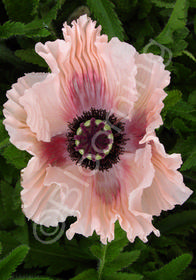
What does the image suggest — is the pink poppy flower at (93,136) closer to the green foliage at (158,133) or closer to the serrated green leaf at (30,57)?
the green foliage at (158,133)

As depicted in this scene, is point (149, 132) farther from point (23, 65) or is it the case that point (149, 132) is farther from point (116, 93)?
point (23, 65)

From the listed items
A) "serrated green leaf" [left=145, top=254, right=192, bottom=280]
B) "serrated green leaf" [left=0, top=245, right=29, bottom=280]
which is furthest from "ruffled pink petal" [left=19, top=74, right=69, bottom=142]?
"serrated green leaf" [left=145, top=254, right=192, bottom=280]

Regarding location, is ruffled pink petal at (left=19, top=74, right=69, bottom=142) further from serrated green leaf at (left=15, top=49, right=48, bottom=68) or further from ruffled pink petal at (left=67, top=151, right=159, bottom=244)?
serrated green leaf at (left=15, top=49, right=48, bottom=68)

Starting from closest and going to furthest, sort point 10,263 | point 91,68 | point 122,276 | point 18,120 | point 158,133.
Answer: point 18,120, point 91,68, point 10,263, point 122,276, point 158,133

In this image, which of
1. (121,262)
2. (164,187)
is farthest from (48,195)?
(121,262)

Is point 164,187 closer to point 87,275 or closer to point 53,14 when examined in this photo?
point 87,275

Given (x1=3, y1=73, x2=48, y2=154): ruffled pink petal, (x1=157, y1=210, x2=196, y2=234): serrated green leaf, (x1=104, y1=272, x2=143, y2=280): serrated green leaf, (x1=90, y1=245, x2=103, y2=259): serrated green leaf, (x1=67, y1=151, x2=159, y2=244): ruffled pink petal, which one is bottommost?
(x1=104, y1=272, x2=143, y2=280): serrated green leaf

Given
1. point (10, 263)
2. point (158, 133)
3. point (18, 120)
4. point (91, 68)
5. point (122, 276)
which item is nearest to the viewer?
point (18, 120)
